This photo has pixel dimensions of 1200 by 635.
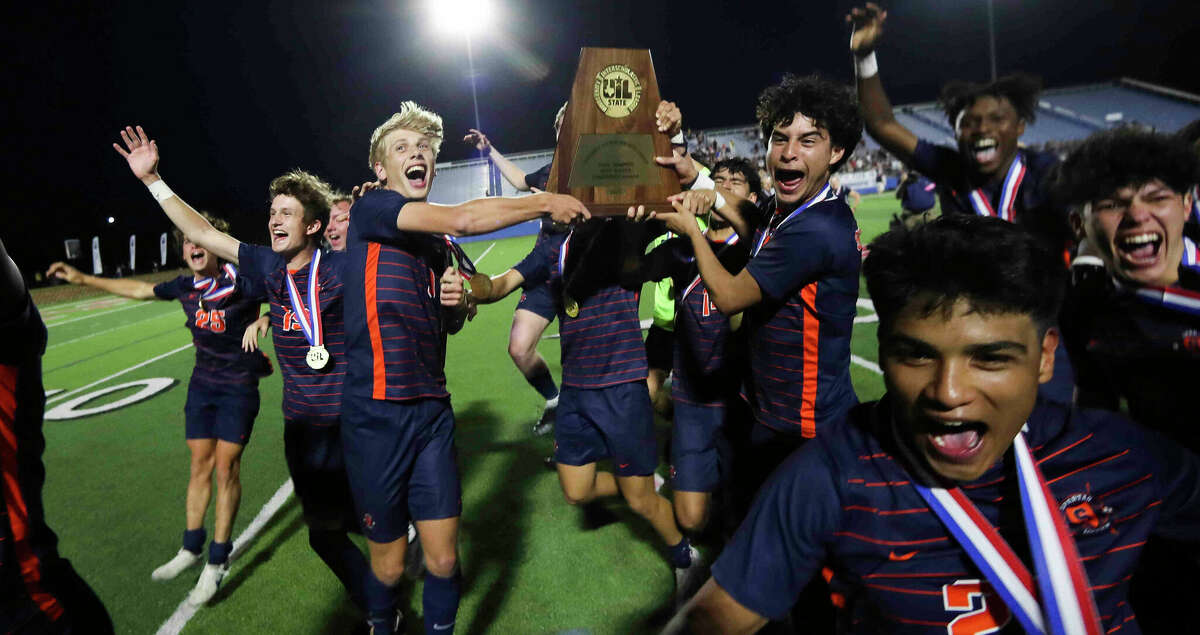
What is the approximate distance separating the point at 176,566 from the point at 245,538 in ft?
1.44

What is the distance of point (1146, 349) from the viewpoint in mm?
2129

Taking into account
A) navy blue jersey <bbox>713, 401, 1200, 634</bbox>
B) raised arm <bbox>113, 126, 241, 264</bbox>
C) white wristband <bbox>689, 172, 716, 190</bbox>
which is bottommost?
navy blue jersey <bbox>713, 401, 1200, 634</bbox>

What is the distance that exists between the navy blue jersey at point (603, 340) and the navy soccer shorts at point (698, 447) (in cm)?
34

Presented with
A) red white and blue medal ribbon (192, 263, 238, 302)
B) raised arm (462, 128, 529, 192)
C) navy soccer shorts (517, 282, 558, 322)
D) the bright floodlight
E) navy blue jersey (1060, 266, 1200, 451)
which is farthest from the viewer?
the bright floodlight

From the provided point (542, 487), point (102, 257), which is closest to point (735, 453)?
point (542, 487)

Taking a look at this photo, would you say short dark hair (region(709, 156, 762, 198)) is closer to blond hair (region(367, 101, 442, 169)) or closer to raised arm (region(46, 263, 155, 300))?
blond hair (region(367, 101, 442, 169))

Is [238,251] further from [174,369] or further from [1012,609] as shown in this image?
[174,369]

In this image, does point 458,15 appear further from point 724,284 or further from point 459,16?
point 724,284

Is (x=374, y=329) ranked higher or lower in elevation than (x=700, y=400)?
higher

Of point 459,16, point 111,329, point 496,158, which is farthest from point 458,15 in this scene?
point 496,158

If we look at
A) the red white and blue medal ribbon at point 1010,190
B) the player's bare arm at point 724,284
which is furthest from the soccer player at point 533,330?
the red white and blue medal ribbon at point 1010,190

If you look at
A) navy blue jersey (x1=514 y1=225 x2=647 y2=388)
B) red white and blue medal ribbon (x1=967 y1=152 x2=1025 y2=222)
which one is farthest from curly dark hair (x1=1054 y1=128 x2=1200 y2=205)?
navy blue jersey (x1=514 y1=225 x2=647 y2=388)

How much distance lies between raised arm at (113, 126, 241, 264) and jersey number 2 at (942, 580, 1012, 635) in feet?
11.9

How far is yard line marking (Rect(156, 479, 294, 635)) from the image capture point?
3.29 meters
